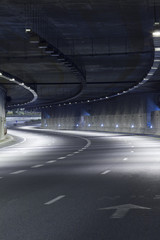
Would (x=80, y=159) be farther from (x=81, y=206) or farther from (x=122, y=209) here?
(x=122, y=209)

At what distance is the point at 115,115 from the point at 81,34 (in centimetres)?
6241

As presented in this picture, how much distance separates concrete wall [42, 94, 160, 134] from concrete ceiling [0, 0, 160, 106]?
26.4 m

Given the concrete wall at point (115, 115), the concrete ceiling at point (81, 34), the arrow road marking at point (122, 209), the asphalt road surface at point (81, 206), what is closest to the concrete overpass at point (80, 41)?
the concrete ceiling at point (81, 34)

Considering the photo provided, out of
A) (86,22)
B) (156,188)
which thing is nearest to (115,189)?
(156,188)

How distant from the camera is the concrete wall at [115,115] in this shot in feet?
241

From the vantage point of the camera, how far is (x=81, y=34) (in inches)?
1086

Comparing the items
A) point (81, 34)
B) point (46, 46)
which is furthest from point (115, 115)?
point (46, 46)

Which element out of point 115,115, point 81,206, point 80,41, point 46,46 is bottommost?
point 81,206

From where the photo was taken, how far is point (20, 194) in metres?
13.0

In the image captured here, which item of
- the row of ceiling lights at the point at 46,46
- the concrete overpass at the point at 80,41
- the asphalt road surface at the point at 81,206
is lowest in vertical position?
the asphalt road surface at the point at 81,206

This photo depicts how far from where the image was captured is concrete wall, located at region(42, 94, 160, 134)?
241 ft

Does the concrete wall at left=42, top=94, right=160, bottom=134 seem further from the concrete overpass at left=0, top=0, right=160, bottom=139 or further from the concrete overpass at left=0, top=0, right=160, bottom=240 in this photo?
the concrete overpass at left=0, top=0, right=160, bottom=240

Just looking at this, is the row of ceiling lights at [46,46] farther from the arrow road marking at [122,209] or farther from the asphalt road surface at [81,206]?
the arrow road marking at [122,209]

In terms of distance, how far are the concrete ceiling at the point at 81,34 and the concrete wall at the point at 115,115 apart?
2638 cm
